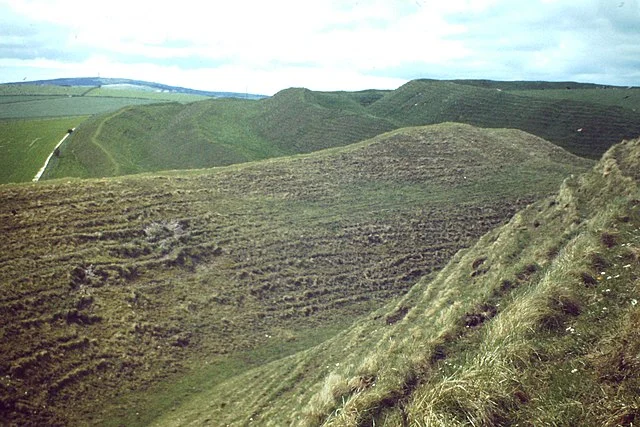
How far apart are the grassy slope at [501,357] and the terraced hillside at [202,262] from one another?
4277 millimetres

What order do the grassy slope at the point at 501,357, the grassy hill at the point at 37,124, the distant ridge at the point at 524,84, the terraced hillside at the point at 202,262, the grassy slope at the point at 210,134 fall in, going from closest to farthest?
1. the grassy slope at the point at 501,357
2. the terraced hillside at the point at 202,262
3. the grassy hill at the point at 37,124
4. the grassy slope at the point at 210,134
5. the distant ridge at the point at 524,84

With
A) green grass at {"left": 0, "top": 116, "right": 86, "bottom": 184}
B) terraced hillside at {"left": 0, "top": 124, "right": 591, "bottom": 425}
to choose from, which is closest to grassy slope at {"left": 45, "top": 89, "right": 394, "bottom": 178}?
green grass at {"left": 0, "top": 116, "right": 86, "bottom": 184}

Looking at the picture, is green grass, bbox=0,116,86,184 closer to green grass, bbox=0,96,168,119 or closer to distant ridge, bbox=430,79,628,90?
green grass, bbox=0,96,168,119

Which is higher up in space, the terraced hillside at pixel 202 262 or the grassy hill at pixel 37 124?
the grassy hill at pixel 37 124

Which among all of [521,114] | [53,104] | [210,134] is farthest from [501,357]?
[53,104]

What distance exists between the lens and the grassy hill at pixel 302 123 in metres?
82.6

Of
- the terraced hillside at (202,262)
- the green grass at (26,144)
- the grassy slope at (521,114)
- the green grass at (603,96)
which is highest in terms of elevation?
the green grass at (603,96)

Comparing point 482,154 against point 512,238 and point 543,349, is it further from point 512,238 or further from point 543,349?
point 543,349

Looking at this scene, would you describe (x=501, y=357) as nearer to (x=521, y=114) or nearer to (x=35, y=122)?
(x=521, y=114)

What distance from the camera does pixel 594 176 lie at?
2933 cm

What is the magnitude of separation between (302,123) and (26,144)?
52.0m

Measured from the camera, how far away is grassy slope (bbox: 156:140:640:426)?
33.2 feet

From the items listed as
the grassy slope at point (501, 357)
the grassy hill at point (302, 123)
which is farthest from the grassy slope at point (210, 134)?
the grassy slope at point (501, 357)

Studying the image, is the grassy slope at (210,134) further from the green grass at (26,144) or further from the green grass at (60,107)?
the green grass at (60,107)
